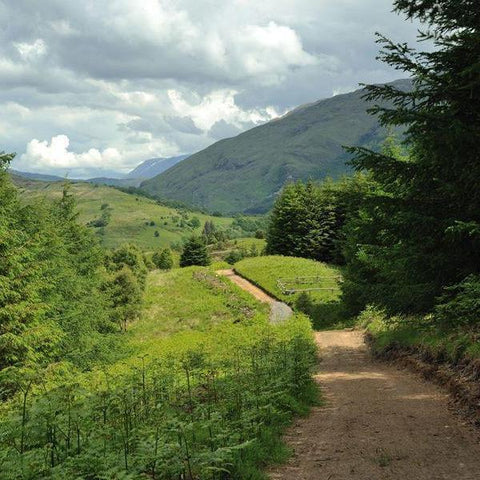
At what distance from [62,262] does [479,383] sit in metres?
21.0

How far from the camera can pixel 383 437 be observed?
8891 millimetres

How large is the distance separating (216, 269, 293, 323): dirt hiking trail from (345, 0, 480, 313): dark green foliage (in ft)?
83.0

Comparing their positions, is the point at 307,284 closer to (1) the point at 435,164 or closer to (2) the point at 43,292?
(2) the point at 43,292

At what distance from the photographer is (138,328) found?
41.4 metres

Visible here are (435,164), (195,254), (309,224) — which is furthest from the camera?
(195,254)

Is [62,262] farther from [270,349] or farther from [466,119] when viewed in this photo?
[466,119]

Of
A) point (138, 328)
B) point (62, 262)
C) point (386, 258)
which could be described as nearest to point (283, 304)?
point (138, 328)

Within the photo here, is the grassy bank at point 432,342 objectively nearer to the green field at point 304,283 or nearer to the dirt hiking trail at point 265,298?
the dirt hiking trail at point 265,298

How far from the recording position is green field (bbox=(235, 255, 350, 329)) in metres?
41.8

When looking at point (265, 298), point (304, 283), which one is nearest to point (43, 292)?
point (265, 298)

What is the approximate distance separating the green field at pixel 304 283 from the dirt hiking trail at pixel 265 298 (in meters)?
0.68

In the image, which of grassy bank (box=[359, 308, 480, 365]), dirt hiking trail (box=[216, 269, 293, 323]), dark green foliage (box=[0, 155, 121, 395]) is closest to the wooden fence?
dirt hiking trail (box=[216, 269, 293, 323])

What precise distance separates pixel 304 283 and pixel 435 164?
3990cm

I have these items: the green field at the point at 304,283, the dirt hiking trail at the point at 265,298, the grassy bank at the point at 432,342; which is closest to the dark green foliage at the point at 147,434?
the grassy bank at the point at 432,342
